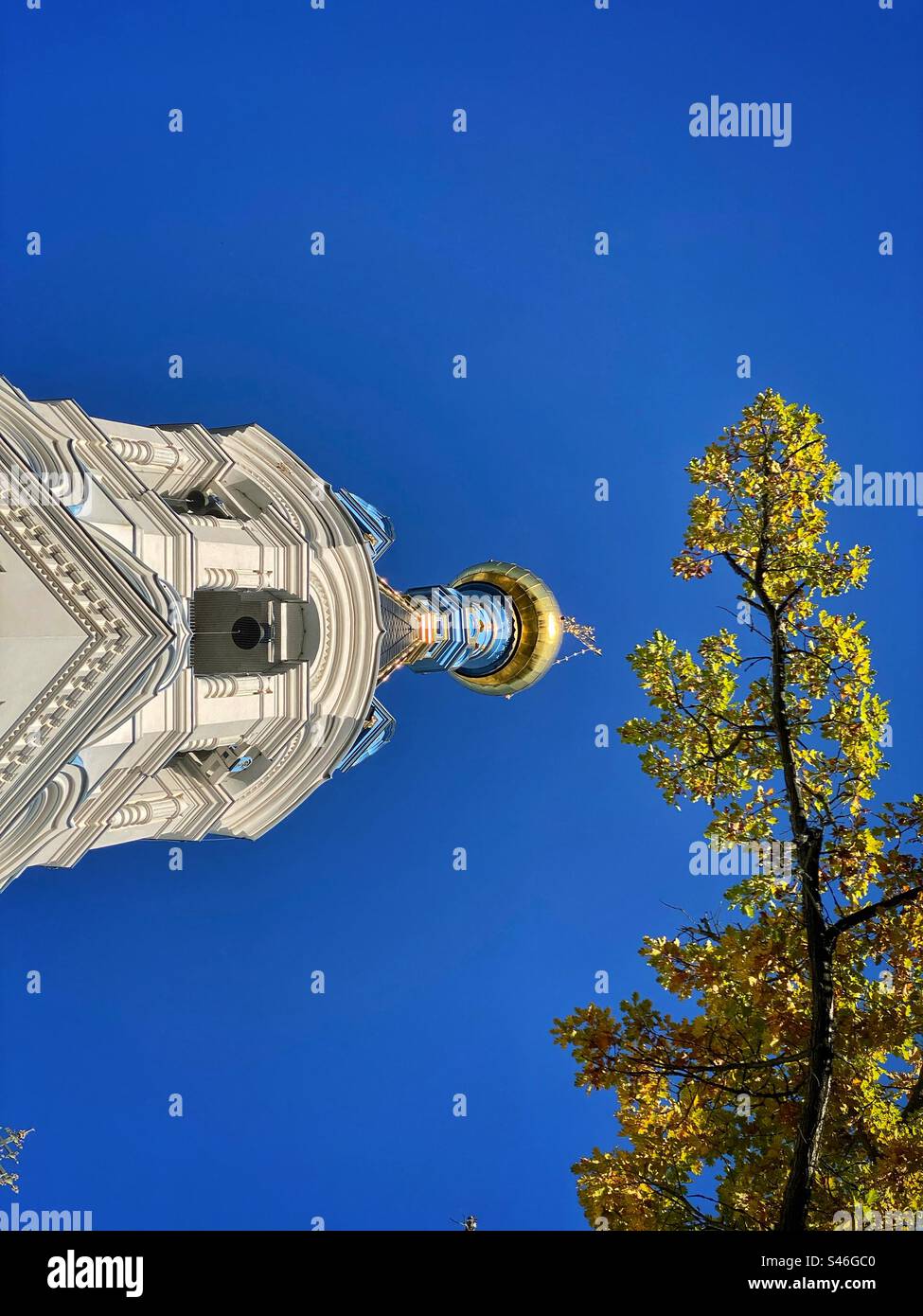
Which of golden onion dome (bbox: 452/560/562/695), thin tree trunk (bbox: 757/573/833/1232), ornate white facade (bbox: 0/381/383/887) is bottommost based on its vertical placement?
thin tree trunk (bbox: 757/573/833/1232)

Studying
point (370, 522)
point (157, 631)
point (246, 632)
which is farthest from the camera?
point (370, 522)

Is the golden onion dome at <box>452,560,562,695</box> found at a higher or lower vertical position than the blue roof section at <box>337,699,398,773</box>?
higher

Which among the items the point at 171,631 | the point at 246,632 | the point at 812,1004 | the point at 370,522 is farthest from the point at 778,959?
the point at 370,522

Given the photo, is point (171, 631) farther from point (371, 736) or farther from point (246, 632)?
point (371, 736)

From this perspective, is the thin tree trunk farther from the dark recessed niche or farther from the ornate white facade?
the dark recessed niche

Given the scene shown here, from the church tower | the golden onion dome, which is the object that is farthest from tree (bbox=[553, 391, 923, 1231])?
the golden onion dome

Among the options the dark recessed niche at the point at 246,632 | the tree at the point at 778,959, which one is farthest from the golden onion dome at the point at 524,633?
the tree at the point at 778,959

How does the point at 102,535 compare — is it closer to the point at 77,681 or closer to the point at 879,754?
the point at 77,681
